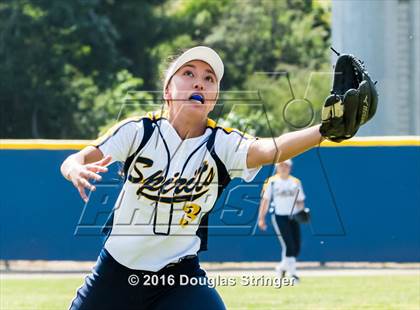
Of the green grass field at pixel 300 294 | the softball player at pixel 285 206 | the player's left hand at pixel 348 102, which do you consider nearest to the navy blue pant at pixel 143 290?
the player's left hand at pixel 348 102

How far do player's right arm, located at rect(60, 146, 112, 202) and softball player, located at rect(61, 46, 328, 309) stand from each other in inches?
0.4

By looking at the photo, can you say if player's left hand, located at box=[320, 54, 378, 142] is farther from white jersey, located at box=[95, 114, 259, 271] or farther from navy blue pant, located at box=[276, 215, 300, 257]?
navy blue pant, located at box=[276, 215, 300, 257]

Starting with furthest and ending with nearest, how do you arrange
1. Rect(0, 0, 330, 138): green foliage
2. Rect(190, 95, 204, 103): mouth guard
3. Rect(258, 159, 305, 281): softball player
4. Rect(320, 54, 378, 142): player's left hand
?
Rect(0, 0, 330, 138): green foliage < Rect(258, 159, 305, 281): softball player < Rect(190, 95, 204, 103): mouth guard < Rect(320, 54, 378, 142): player's left hand

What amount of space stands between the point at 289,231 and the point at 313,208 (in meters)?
1.27

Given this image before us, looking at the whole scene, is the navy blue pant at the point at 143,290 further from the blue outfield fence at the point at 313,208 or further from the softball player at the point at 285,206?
the blue outfield fence at the point at 313,208

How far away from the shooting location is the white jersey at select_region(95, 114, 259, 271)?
15.9ft

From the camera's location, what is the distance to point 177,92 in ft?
16.2

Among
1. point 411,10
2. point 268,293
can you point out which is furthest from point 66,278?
point 411,10

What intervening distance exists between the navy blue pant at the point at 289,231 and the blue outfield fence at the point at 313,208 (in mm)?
916

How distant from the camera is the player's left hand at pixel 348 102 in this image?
4.26 meters

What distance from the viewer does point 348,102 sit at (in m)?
4.26

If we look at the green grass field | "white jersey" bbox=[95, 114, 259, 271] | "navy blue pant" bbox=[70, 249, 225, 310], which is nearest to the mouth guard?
"white jersey" bbox=[95, 114, 259, 271]

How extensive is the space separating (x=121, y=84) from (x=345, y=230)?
1883 cm

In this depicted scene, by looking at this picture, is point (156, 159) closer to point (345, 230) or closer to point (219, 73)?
point (219, 73)
